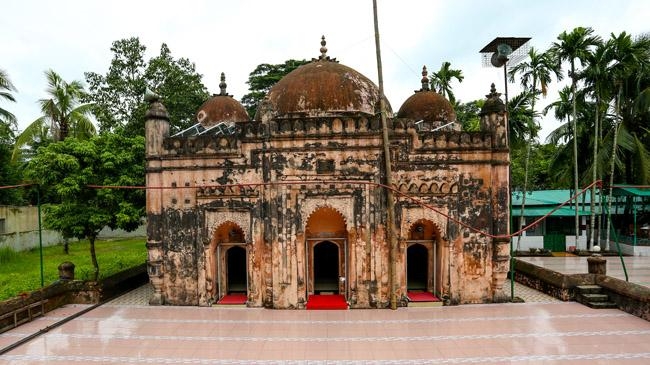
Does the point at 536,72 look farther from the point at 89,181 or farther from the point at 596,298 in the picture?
the point at 89,181

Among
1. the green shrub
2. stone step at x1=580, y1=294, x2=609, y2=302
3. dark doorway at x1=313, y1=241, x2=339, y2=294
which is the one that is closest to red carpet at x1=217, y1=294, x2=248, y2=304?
dark doorway at x1=313, y1=241, x2=339, y2=294

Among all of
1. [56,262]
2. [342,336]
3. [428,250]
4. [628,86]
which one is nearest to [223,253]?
[342,336]

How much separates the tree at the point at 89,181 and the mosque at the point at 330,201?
2762mm

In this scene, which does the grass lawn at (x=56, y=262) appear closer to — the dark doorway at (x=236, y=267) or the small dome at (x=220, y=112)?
the dark doorway at (x=236, y=267)

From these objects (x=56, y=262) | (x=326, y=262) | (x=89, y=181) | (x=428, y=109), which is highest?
(x=428, y=109)

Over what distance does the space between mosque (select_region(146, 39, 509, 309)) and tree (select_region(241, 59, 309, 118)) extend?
19.8 meters

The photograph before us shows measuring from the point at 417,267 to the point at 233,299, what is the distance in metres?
6.51

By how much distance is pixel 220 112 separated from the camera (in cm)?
1633

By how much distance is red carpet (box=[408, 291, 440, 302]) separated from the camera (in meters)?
11.8

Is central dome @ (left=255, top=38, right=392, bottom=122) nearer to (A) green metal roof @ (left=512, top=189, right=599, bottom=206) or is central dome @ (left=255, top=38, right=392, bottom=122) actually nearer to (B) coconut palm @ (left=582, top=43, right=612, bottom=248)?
(B) coconut palm @ (left=582, top=43, right=612, bottom=248)

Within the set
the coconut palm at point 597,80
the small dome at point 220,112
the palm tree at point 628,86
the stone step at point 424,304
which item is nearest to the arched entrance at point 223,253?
the stone step at point 424,304

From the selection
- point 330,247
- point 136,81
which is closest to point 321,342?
point 330,247

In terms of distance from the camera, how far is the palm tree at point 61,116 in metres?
19.4

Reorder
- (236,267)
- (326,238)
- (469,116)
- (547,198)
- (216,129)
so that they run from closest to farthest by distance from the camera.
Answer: (326,238), (236,267), (216,129), (547,198), (469,116)
